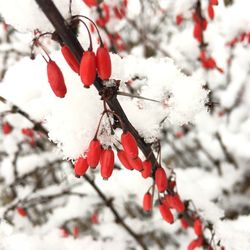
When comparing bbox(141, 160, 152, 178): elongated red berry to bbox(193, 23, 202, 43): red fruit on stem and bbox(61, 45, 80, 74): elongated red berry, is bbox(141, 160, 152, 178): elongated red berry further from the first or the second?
bbox(193, 23, 202, 43): red fruit on stem

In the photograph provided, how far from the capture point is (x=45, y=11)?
1.20 m

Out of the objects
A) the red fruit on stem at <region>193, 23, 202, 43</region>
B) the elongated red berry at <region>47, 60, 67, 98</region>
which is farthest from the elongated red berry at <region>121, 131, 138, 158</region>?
the red fruit on stem at <region>193, 23, 202, 43</region>

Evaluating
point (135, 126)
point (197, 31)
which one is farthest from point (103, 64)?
point (197, 31)

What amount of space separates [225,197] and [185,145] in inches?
61.1

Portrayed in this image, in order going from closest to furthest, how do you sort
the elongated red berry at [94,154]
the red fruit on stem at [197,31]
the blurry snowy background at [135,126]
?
the elongated red berry at [94,154]
the blurry snowy background at [135,126]
the red fruit on stem at [197,31]

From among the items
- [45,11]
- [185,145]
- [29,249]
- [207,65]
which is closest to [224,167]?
[185,145]

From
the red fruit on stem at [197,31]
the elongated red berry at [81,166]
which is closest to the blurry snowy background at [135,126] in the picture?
the red fruit on stem at [197,31]

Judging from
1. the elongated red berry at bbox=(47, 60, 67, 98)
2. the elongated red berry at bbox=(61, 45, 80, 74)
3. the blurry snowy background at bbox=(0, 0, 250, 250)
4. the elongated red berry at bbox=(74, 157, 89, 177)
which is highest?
the blurry snowy background at bbox=(0, 0, 250, 250)

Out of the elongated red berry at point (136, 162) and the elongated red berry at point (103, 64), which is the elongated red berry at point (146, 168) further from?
the elongated red berry at point (103, 64)

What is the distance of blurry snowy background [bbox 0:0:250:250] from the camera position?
64.3 inches

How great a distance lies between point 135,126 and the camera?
69.3 inches

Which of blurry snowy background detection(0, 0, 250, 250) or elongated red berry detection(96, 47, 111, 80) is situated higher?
blurry snowy background detection(0, 0, 250, 250)

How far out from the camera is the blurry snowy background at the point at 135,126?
1634 mm

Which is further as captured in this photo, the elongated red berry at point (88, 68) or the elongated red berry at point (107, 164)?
the elongated red berry at point (107, 164)
